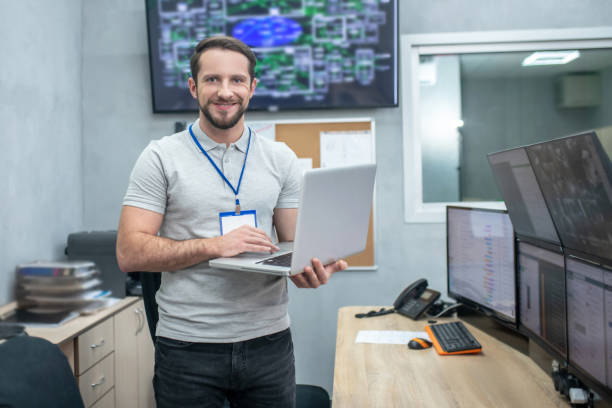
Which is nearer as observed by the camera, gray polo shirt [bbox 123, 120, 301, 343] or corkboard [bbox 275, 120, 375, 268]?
gray polo shirt [bbox 123, 120, 301, 343]

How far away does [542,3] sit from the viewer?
2.65m

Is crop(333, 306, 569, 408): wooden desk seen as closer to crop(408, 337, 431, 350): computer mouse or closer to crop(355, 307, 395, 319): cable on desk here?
crop(408, 337, 431, 350): computer mouse

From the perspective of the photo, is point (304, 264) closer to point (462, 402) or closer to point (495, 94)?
point (462, 402)

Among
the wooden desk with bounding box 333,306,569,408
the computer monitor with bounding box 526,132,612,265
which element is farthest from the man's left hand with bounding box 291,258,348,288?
the computer monitor with bounding box 526,132,612,265

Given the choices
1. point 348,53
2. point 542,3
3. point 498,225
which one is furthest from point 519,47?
point 498,225

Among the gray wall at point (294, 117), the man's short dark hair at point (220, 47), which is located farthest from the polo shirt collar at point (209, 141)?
the gray wall at point (294, 117)

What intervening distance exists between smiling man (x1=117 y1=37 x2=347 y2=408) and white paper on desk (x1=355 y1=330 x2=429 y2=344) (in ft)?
1.56

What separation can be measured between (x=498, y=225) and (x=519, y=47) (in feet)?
5.03

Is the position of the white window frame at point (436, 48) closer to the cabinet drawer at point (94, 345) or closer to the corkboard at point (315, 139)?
the corkboard at point (315, 139)

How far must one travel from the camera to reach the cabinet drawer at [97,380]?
1.79 metres

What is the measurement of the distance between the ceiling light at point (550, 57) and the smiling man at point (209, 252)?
2095 millimetres

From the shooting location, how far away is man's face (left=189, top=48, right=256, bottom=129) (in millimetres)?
1272

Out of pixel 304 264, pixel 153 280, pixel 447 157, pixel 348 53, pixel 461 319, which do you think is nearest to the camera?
pixel 304 264

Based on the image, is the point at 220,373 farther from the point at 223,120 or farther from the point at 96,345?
the point at 96,345
